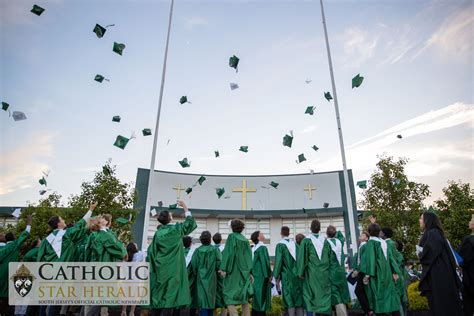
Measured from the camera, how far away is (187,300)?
620cm

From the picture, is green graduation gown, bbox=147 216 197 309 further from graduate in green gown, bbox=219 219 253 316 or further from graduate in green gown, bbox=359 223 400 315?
graduate in green gown, bbox=359 223 400 315

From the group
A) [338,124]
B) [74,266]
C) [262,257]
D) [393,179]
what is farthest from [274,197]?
A: [74,266]

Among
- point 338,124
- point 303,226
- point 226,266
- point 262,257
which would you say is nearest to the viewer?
point 226,266

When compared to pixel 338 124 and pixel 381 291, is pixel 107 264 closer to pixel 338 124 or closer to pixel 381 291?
pixel 381 291

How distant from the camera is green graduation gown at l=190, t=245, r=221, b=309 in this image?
6.98 meters

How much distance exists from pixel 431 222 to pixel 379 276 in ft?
5.47

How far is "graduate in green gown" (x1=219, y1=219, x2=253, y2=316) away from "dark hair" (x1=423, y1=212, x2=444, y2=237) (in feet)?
9.69

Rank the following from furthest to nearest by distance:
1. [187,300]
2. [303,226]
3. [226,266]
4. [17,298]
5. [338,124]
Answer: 1. [303,226]
2. [338,124]
3. [17,298]
4. [226,266]
5. [187,300]

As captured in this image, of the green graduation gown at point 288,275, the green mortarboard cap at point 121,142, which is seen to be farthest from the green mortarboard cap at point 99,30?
the green graduation gown at point 288,275

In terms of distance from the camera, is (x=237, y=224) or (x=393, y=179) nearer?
(x=237, y=224)

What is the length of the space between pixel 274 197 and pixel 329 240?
2055cm

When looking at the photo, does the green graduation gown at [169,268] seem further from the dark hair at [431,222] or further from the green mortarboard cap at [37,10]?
the green mortarboard cap at [37,10]

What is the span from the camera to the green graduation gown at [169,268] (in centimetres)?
605

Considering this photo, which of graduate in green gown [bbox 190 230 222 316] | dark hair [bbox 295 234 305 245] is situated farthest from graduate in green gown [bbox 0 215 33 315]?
dark hair [bbox 295 234 305 245]
